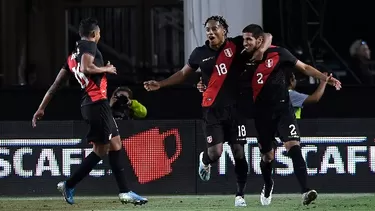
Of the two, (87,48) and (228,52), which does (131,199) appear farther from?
(228,52)

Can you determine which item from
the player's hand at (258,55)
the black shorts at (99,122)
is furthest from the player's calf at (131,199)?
Result: the player's hand at (258,55)

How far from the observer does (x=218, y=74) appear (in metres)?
12.5

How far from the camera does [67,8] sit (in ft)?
61.5

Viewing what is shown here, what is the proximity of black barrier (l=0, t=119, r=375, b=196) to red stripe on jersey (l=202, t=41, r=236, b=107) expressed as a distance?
287cm

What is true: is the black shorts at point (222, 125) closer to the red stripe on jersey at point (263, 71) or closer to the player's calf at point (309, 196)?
the red stripe on jersey at point (263, 71)

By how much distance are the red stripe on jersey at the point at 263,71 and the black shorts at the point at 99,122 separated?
1638 mm

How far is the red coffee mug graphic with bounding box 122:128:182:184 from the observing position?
1547 cm

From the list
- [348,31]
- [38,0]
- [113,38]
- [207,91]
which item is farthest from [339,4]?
[207,91]

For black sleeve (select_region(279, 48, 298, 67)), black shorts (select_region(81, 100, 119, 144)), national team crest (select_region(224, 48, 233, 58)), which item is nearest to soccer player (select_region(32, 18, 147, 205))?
black shorts (select_region(81, 100, 119, 144))

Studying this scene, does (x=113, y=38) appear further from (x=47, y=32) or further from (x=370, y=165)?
(x=370, y=165)

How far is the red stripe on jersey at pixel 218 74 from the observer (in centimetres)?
1252

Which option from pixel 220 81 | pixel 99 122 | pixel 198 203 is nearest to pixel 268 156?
pixel 220 81

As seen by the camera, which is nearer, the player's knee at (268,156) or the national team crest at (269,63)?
the national team crest at (269,63)

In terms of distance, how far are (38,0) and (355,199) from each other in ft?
23.5
